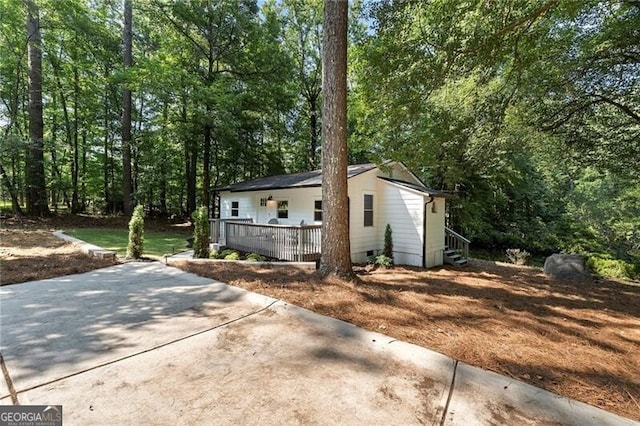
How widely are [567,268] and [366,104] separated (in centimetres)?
803

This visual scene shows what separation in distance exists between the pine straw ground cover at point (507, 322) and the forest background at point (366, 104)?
194 inches

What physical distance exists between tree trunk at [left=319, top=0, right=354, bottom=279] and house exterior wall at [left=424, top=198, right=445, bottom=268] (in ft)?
20.4

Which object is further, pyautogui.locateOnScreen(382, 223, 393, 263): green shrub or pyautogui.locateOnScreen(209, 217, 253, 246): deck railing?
pyautogui.locateOnScreen(209, 217, 253, 246): deck railing

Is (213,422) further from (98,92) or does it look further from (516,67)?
(98,92)

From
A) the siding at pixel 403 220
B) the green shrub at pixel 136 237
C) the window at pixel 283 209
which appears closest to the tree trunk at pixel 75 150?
the window at pixel 283 209

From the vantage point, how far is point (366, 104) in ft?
28.5

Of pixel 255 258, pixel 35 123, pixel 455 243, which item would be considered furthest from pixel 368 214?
A: pixel 35 123

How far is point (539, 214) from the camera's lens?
21.4 metres

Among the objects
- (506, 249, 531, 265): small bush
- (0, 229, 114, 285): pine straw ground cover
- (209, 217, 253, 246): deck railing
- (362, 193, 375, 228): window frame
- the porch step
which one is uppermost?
(362, 193, 375, 228): window frame

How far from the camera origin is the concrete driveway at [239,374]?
2.12 metres

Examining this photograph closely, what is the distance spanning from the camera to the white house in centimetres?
1065

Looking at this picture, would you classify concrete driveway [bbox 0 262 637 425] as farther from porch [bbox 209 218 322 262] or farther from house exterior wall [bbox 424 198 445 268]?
house exterior wall [bbox 424 198 445 268]

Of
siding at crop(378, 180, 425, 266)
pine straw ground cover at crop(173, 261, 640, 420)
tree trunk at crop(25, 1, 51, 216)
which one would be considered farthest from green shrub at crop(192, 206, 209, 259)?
tree trunk at crop(25, 1, 51, 216)

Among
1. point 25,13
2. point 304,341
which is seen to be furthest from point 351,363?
point 25,13
